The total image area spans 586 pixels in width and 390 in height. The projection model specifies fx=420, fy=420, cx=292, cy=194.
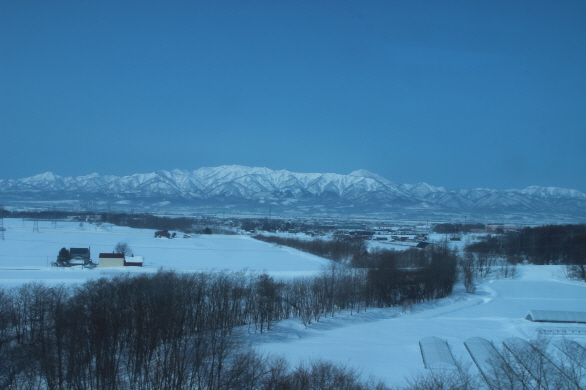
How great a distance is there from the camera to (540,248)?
27.1 m

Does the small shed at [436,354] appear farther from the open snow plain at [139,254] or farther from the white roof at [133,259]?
the white roof at [133,259]

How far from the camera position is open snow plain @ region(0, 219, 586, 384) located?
28.9 ft

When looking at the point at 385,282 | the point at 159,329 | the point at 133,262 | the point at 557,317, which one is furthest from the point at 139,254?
the point at 557,317

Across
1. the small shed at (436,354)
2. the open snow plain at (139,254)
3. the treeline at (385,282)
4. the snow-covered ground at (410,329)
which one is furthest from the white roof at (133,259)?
the small shed at (436,354)

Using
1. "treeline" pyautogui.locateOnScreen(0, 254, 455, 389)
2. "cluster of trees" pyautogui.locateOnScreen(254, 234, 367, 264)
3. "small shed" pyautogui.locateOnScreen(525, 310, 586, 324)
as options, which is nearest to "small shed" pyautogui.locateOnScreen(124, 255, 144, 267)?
"treeline" pyautogui.locateOnScreen(0, 254, 455, 389)

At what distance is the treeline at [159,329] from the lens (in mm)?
5691

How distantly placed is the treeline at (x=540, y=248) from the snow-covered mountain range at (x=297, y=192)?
48.1 m

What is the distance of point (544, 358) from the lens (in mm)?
6992

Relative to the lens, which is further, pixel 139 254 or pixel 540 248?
pixel 540 248

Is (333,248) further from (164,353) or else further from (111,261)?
(164,353)

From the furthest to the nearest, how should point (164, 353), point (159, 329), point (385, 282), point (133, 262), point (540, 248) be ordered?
point (540, 248)
point (133, 262)
point (385, 282)
point (159, 329)
point (164, 353)

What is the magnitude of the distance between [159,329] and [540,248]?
88.0 feet

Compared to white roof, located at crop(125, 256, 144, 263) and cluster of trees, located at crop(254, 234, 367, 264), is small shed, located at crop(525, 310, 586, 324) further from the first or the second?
white roof, located at crop(125, 256, 144, 263)

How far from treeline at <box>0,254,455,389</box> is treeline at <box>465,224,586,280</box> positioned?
44.1 feet
